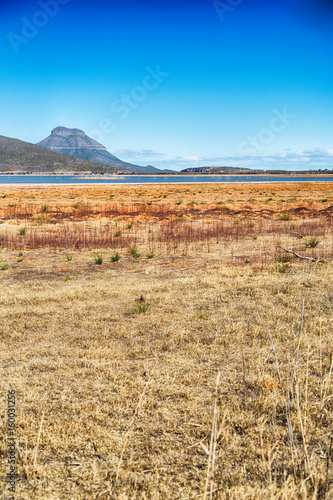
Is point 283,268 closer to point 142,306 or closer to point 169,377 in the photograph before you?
point 142,306

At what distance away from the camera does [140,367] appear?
4090 mm

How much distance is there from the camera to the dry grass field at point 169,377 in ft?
8.17

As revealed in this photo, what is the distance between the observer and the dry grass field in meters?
2.49

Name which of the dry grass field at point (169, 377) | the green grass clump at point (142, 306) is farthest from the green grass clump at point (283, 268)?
the green grass clump at point (142, 306)

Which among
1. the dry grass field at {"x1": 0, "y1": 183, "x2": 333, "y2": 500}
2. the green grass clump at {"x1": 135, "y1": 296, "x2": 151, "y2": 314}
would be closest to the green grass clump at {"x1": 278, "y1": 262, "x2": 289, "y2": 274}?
the dry grass field at {"x1": 0, "y1": 183, "x2": 333, "y2": 500}

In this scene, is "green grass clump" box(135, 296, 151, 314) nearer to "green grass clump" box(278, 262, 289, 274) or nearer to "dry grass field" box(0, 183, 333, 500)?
"dry grass field" box(0, 183, 333, 500)

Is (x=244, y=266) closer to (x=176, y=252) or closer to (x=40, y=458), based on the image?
(x=176, y=252)

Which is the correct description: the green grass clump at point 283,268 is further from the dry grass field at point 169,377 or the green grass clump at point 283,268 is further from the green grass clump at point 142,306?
the green grass clump at point 142,306

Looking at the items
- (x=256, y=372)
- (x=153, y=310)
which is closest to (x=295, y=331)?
(x=256, y=372)

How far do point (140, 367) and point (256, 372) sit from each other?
138 cm

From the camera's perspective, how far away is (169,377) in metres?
3.84

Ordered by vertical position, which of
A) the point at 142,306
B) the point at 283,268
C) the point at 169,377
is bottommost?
the point at 169,377

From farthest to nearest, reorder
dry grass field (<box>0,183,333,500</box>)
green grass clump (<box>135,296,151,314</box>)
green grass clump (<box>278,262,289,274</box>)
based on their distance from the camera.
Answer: green grass clump (<box>278,262,289,274</box>)
green grass clump (<box>135,296,151,314</box>)
dry grass field (<box>0,183,333,500</box>)

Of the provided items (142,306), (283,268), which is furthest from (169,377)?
(283,268)
